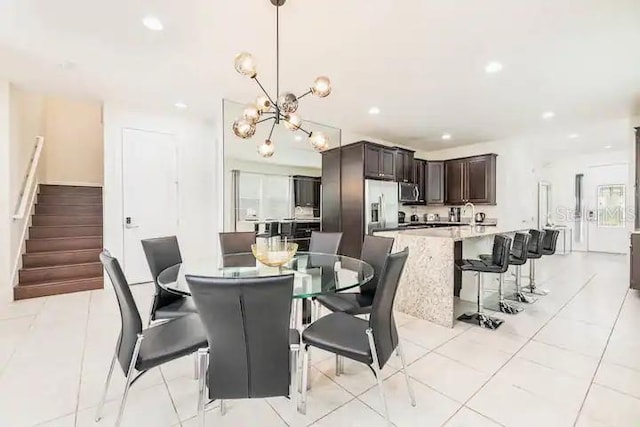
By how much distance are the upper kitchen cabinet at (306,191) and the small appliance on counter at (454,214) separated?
10.5ft

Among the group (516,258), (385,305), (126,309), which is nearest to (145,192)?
(126,309)

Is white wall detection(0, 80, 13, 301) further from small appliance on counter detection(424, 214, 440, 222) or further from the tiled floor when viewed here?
small appliance on counter detection(424, 214, 440, 222)

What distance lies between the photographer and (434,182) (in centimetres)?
704

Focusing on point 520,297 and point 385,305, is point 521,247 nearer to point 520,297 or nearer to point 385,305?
point 520,297

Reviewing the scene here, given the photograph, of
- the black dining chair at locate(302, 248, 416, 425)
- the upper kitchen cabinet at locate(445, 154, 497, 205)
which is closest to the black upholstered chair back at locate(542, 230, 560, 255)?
the upper kitchen cabinet at locate(445, 154, 497, 205)

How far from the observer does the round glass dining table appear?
1.87 metres

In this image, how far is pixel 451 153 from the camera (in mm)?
7430

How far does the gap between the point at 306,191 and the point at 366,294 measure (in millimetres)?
4000

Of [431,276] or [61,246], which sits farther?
[61,246]

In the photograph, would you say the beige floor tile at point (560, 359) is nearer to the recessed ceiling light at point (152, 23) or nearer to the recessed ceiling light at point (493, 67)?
the recessed ceiling light at point (493, 67)

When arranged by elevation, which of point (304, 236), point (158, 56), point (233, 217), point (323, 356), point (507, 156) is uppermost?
point (158, 56)

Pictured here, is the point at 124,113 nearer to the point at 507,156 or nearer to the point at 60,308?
the point at 60,308

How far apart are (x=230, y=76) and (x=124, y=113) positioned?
6.93ft

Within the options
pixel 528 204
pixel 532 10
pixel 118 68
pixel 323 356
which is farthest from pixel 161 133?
pixel 528 204
